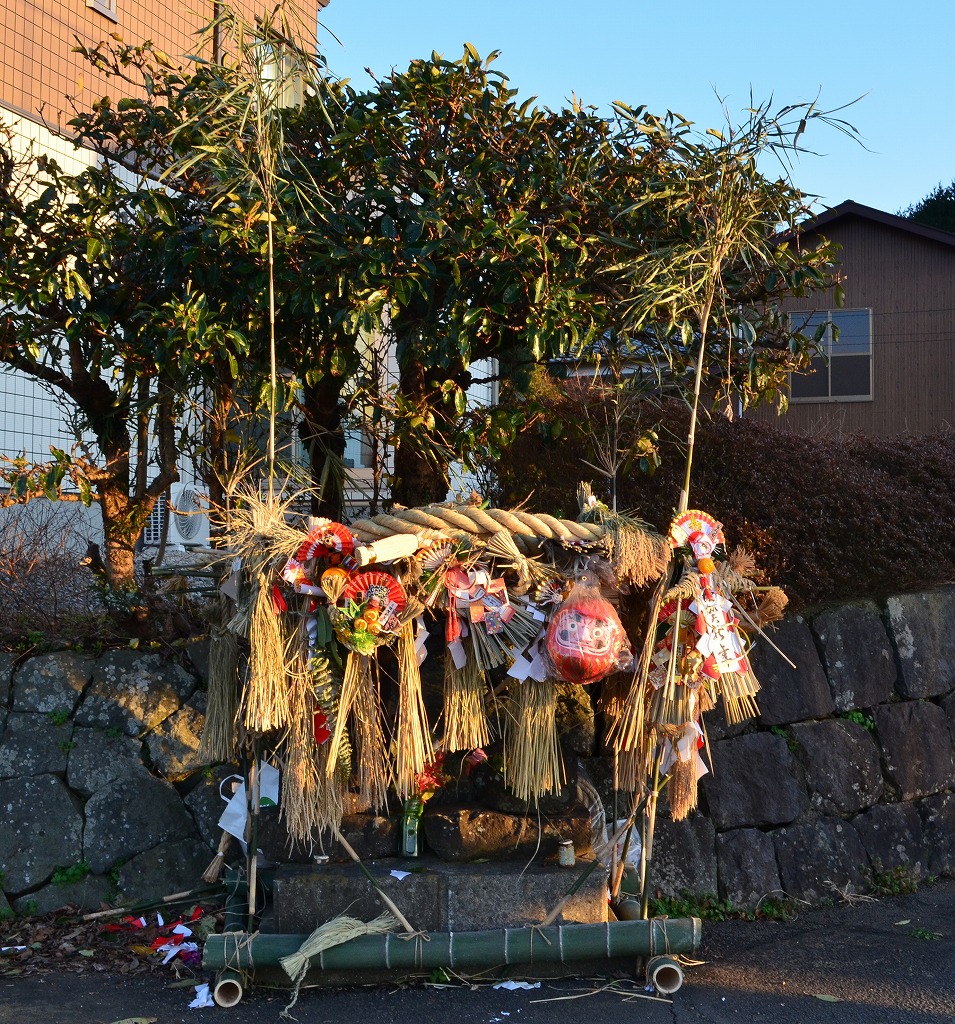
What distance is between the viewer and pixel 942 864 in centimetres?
604

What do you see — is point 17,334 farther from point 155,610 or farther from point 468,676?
point 468,676

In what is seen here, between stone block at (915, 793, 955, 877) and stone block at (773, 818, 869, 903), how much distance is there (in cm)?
50

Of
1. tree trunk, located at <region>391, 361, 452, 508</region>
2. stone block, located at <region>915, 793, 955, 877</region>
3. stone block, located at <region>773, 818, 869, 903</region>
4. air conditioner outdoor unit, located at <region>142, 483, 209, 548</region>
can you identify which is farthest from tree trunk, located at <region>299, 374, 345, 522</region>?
stone block, located at <region>915, 793, 955, 877</region>

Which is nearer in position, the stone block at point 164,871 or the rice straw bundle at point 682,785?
the rice straw bundle at point 682,785

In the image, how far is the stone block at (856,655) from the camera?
6.19 meters

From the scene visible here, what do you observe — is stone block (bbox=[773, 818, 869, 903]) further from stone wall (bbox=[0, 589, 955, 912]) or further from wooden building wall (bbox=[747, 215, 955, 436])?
wooden building wall (bbox=[747, 215, 955, 436])

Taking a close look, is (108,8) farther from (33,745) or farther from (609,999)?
(609,999)

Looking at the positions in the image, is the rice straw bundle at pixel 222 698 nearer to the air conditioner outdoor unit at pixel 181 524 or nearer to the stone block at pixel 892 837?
the stone block at pixel 892 837

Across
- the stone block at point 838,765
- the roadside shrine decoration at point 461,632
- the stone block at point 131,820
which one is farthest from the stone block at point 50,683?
the stone block at point 838,765

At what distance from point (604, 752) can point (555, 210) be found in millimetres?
2974

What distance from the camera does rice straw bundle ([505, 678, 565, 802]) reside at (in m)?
4.39

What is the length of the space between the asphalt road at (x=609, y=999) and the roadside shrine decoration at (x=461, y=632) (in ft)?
2.48

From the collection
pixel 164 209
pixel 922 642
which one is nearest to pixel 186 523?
pixel 164 209

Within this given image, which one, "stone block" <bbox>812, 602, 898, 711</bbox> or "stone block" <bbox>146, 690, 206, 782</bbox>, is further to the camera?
"stone block" <bbox>812, 602, 898, 711</bbox>
